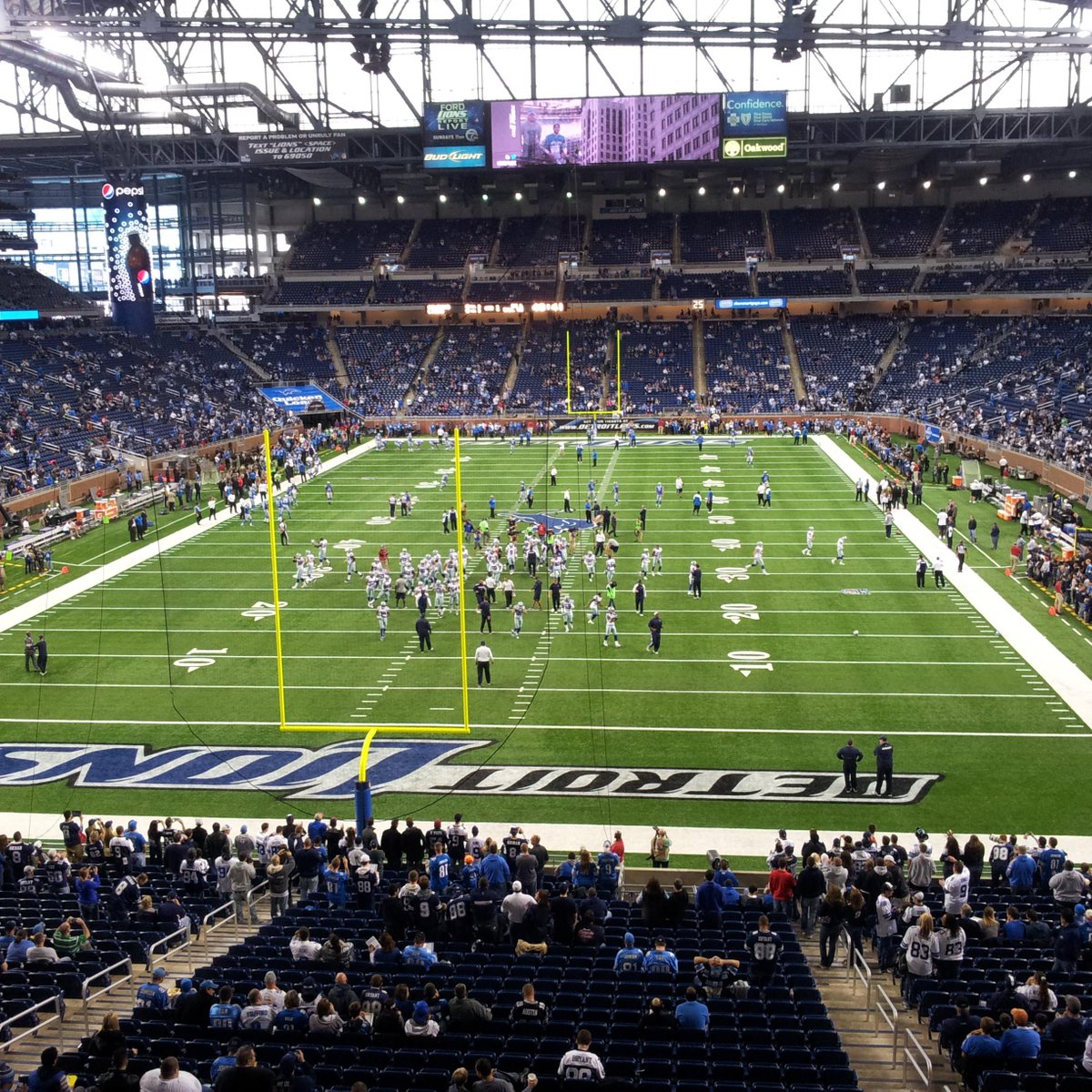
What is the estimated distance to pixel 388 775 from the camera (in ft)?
62.8

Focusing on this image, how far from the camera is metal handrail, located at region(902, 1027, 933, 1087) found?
832cm

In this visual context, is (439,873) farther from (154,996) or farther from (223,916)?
(154,996)

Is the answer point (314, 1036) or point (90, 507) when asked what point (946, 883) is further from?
point (90, 507)

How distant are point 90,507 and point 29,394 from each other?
424 inches

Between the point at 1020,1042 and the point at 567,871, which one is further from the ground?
the point at 1020,1042

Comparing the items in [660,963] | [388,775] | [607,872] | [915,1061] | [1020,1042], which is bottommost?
[388,775]

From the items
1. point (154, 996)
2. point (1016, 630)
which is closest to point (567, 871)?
point (154, 996)

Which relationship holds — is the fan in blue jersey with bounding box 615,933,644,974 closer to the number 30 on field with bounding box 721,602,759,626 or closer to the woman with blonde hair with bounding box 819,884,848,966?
the woman with blonde hair with bounding box 819,884,848,966

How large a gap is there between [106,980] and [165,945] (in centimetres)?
128

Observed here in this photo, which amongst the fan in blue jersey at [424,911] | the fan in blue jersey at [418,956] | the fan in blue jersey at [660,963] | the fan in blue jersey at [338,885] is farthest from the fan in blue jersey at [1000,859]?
the fan in blue jersey at [338,885]

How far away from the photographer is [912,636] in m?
24.7

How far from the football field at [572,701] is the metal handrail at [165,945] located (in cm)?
375

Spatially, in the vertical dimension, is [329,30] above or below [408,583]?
above

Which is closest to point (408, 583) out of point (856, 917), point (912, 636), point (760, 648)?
point (760, 648)
